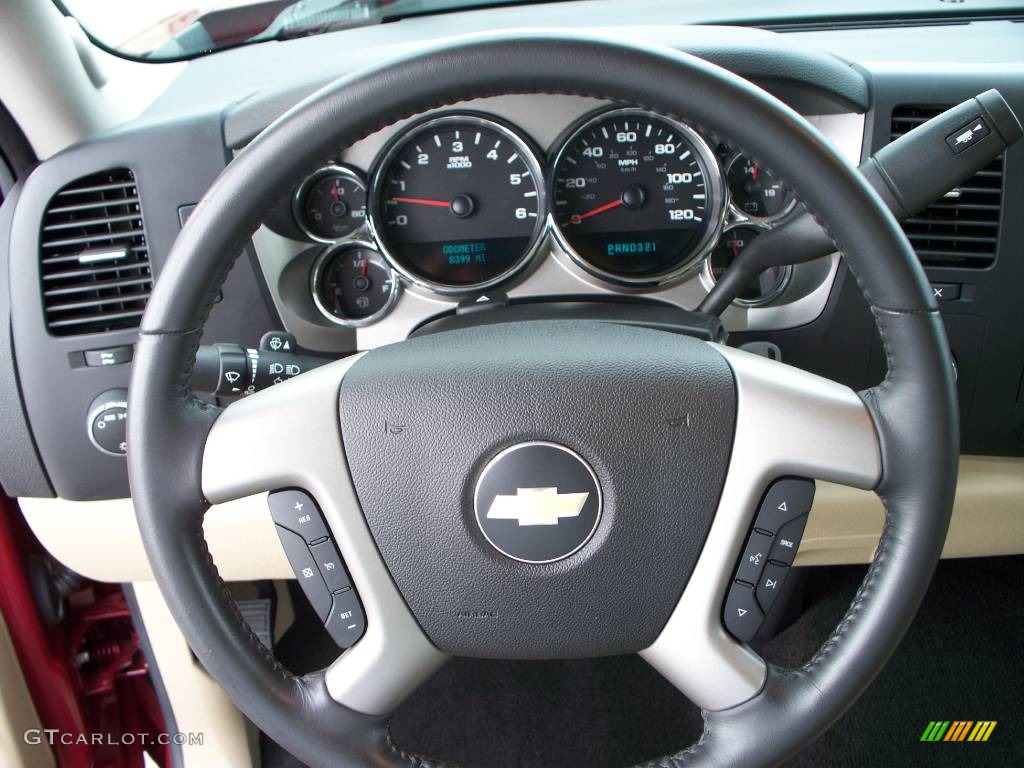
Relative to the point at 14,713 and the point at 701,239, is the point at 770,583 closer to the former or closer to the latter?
the point at 701,239

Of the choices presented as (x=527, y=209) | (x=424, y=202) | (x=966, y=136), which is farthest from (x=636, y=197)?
(x=966, y=136)

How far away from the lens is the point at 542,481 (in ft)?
2.76

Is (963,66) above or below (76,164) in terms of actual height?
below

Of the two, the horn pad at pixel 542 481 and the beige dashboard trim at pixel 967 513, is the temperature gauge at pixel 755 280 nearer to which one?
the beige dashboard trim at pixel 967 513

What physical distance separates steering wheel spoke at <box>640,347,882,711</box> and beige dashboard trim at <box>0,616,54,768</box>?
1.27 metres

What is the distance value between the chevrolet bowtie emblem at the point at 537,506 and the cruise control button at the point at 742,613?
0.58 feet

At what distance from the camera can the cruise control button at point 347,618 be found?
883 millimetres

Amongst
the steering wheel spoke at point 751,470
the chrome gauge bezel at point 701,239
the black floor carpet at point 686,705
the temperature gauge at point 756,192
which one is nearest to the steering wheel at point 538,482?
the steering wheel spoke at point 751,470

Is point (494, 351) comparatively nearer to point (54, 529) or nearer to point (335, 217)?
point (335, 217)

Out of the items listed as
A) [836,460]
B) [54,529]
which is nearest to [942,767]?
[836,460]

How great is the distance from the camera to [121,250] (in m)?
1.29

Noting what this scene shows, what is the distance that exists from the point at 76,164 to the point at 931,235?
123 cm

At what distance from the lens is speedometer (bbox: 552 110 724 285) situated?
1374 mm

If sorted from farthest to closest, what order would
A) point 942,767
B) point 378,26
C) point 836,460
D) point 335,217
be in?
point 942,767 < point 378,26 < point 335,217 < point 836,460
